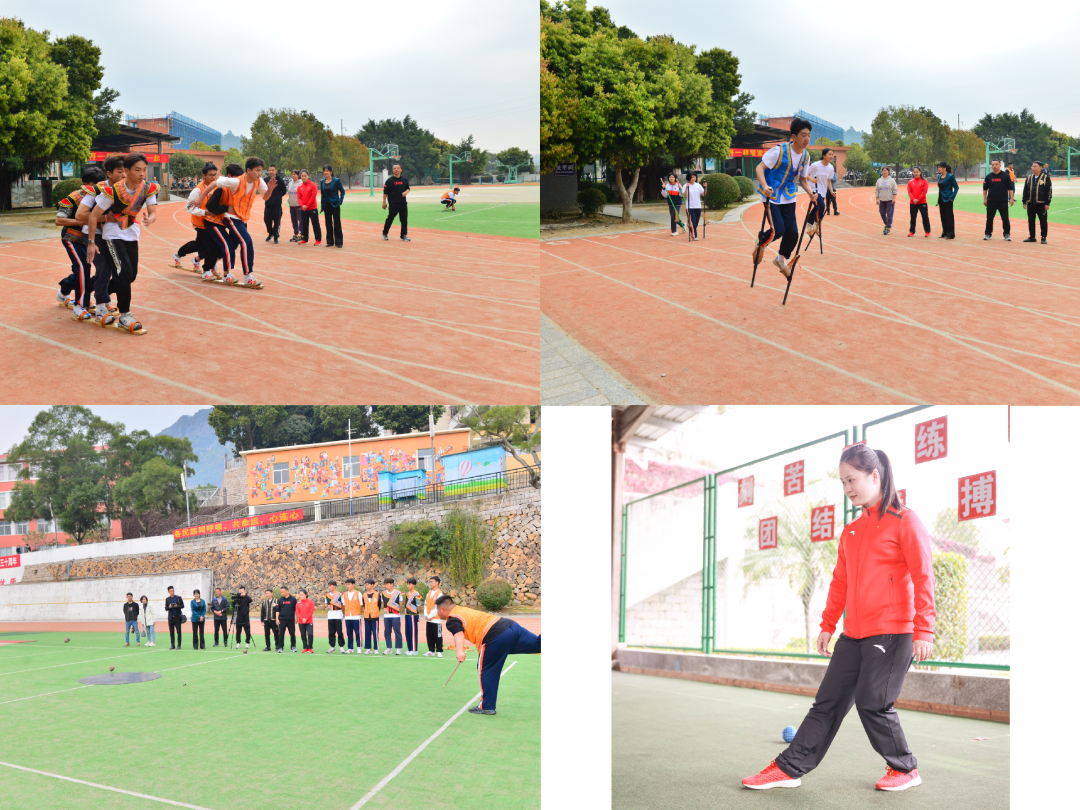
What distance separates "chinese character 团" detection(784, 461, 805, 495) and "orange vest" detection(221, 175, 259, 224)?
22.0 feet

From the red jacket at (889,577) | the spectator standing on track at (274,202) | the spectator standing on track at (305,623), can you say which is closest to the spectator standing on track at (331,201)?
the spectator standing on track at (274,202)

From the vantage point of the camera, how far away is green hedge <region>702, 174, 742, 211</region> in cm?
1728

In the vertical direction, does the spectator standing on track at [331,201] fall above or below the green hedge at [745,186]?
below

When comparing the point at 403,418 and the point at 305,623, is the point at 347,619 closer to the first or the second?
the point at 305,623

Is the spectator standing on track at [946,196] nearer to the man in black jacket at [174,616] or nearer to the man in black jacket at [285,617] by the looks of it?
the man in black jacket at [285,617]

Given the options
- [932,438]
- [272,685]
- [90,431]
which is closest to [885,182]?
[932,438]

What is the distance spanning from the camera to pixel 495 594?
1315 centimetres

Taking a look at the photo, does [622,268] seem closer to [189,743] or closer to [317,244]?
[317,244]

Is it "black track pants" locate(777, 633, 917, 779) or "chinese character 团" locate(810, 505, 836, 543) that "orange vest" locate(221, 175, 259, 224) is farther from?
"black track pants" locate(777, 633, 917, 779)

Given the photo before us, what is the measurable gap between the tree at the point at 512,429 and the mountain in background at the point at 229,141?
5.22 metres

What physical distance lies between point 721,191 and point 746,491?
11.1 metres

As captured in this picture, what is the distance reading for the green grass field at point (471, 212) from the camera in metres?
17.2

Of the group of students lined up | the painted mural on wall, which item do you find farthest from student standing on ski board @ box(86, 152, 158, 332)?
the painted mural on wall

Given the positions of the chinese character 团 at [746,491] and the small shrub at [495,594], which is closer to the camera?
the chinese character 团 at [746,491]
